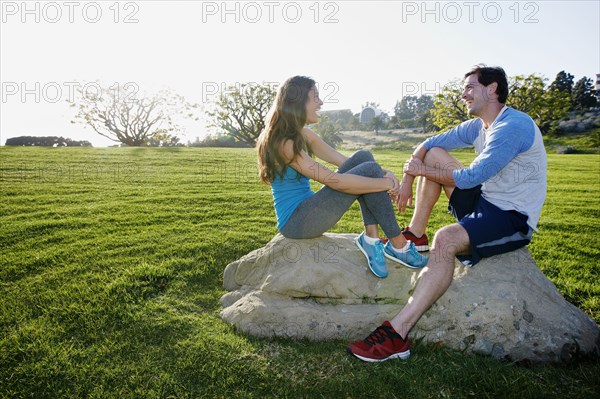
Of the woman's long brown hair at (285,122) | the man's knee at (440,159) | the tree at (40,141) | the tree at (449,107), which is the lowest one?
the man's knee at (440,159)

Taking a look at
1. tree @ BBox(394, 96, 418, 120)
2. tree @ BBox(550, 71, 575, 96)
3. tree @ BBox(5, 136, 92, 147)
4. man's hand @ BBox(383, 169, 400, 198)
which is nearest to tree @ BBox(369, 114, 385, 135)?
tree @ BBox(394, 96, 418, 120)

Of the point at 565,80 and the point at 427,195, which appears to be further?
the point at 565,80

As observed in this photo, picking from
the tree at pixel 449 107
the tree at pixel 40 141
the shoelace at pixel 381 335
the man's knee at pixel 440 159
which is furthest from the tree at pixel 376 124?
the shoelace at pixel 381 335

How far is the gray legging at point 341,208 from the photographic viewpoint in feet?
13.1

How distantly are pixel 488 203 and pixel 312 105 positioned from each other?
2020 millimetres

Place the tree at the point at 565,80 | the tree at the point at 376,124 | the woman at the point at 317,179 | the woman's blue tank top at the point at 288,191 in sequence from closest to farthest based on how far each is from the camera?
the woman at the point at 317,179 → the woman's blue tank top at the point at 288,191 → the tree at the point at 565,80 → the tree at the point at 376,124

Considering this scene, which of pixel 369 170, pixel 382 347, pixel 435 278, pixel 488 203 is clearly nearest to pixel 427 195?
pixel 488 203

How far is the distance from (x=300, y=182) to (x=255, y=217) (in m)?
3.59

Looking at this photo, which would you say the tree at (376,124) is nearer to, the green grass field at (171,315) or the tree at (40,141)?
the tree at (40,141)

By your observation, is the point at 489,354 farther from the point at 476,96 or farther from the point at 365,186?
the point at 476,96

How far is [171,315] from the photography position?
409cm

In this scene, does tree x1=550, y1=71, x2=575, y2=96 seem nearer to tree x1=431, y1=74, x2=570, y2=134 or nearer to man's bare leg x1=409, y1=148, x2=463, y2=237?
tree x1=431, y1=74, x2=570, y2=134

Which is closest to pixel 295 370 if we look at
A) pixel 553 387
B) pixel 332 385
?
pixel 332 385

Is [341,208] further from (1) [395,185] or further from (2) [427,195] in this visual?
(2) [427,195]
